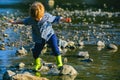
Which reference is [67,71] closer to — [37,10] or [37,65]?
[37,65]

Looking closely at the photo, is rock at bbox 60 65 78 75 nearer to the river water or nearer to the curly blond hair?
the river water

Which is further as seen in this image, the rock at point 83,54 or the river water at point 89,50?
the rock at point 83,54

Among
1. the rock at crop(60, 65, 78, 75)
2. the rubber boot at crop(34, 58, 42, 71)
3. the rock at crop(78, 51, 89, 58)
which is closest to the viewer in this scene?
the rock at crop(60, 65, 78, 75)

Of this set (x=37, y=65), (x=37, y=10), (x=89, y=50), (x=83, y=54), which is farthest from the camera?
A: (x=89, y=50)

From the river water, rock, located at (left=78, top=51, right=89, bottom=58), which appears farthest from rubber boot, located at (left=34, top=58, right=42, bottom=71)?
rock, located at (left=78, top=51, right=89, bottom=58)

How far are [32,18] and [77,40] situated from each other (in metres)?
6.31

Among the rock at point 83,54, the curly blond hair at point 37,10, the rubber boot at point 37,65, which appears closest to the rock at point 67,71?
the rubber boot at point 37,65

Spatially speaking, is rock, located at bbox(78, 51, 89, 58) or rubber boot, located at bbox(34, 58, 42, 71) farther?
rock, located at bbox(78, 51, 89, 58)

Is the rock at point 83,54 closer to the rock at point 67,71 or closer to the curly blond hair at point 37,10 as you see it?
the rock at point 67,71

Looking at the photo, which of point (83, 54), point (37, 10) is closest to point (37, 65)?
point (37, 10)

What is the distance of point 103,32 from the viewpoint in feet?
68.8

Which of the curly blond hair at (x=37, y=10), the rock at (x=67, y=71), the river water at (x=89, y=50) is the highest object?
the curly blond hair at (x=37, y=10)

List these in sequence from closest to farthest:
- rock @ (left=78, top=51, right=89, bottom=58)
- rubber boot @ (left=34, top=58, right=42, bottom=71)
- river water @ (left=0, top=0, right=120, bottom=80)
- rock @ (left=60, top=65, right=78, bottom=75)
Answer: rock @ (left=60, top=65, right=78, bottom=75), river water @ (left=0, top=0, right=120, bottom=80), rubber boot @ (left=34, top=58, right=42, bottom=71), rock @ (left=78, top=51, right=89, bottom=58)

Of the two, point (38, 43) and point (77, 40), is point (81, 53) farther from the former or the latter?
point (77, 40)
